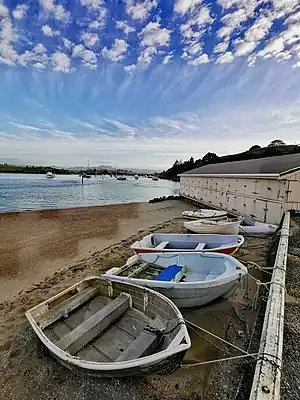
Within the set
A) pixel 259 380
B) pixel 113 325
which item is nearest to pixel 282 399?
pixel 259 380

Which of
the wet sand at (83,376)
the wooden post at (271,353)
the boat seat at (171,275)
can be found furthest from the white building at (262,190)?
the boat seat at (171,275)

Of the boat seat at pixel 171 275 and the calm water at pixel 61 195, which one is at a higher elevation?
the boat seat at pixel 171 275

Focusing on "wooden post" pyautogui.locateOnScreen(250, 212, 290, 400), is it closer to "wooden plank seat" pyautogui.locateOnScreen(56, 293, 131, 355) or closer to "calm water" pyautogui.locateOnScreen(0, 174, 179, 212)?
"wooden plank seat" pyautogui.locateOnScreen(56, 293, 131, 355)

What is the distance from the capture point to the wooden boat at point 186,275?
16.4 feet

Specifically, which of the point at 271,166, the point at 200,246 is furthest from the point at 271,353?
the point at 271,166

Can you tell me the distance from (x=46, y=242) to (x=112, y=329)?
31.0 feet

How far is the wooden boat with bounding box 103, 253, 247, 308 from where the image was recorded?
4996 mm

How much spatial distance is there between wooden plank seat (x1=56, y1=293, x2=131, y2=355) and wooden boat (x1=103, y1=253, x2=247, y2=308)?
0.64 m

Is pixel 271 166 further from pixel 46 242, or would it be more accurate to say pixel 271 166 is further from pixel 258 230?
pixel 46 242

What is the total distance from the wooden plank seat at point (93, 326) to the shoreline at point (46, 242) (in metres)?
3.86

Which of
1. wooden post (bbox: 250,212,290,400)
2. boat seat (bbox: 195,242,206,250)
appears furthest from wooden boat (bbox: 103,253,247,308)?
boat seat (bbox: 195,242,206,250)

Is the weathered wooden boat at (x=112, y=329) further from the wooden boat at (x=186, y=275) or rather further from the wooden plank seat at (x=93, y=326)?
the wooden boat at (x=186, y=275)

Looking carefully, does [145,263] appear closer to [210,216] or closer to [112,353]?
[112,353]

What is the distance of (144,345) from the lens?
3.53 metres
